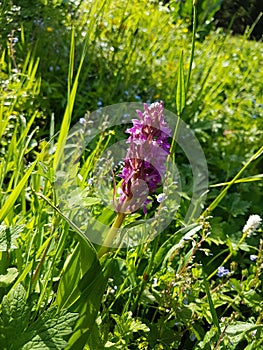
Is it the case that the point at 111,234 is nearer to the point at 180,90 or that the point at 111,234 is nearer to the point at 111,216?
the point at 111,216

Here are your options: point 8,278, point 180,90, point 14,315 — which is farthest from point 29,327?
point 180,90

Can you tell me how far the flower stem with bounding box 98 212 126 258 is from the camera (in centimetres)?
89

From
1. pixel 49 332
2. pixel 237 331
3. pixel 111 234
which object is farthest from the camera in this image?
pixel 237 331

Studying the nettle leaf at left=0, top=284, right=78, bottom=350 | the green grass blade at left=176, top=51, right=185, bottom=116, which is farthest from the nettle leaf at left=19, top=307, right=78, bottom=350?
the green grass blade at left=176, top=51, right=185, bottom=116

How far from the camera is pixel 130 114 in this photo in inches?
84.4

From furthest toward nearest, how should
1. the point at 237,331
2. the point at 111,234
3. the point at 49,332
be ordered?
the point at 237,331
the point at 111,234
the point at 49,332

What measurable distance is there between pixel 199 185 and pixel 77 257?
1.02m

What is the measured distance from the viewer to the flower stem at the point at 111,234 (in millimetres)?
888

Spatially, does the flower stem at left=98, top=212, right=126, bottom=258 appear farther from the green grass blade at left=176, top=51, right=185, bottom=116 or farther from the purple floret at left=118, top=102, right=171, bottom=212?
the green grass blade at left=176, top=51, right=185, bottom=116

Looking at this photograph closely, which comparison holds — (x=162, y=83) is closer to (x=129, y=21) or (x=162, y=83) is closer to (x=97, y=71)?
(x=97, y=71)

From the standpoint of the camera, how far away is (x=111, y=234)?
894mm

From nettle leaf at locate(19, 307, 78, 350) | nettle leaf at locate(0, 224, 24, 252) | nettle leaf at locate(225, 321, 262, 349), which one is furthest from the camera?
nettle leaf at locate(225, 321, 262, 349)

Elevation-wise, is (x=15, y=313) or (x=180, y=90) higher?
(x=180, y=90)

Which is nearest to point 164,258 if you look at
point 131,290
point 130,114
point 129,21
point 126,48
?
point 131,290
